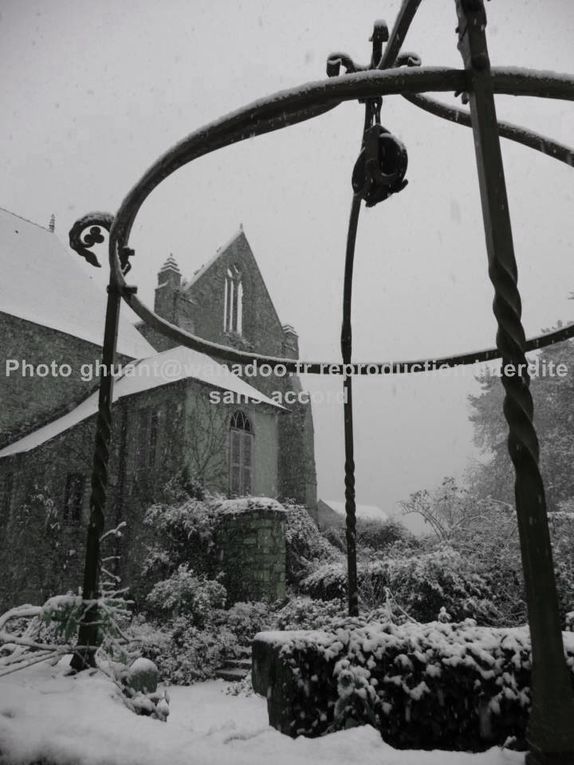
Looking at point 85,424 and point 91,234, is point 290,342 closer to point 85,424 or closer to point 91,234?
point 85,424

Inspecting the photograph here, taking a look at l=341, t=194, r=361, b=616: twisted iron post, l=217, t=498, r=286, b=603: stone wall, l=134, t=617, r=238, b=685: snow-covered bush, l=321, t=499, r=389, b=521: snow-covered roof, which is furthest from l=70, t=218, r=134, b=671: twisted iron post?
l=321, t=499, r=389, b=521: snow-covered roof

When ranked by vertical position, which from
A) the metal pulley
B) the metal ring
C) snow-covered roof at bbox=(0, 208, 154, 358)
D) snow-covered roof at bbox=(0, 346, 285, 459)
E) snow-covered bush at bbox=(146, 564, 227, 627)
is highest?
snow-covered roof at bbox=(0, 208, 154, 358)

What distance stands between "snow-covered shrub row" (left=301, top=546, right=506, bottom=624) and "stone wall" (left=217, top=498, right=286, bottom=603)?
2.64 metres

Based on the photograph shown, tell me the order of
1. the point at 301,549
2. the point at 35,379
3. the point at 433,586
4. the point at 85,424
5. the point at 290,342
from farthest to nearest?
the point at 290,342 < the point at 35,379 < the point at 85,424 < the point at 301,549 < the point at 433,586

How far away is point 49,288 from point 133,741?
63.1 ft

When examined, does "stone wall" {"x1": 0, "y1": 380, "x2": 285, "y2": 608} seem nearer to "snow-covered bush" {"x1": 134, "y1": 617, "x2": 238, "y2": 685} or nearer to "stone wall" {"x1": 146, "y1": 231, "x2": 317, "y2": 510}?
"snow-covered bush" {"x1": 134, "y1": 617, "x2": 238, "y2": 685}

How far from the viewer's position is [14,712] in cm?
145

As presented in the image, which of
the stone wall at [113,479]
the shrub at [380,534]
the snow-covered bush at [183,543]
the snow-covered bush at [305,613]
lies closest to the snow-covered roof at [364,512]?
the shrub at [380,534]

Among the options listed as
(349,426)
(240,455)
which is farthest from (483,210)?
(240,455)

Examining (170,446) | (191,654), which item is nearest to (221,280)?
(170,446)

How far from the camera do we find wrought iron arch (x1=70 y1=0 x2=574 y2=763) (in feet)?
3.80

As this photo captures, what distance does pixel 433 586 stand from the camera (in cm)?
821

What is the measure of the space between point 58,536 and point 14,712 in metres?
13.6

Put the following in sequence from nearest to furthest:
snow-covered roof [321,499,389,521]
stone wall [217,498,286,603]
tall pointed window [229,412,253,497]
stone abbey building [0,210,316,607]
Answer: stone wall [217,498,286,603]
stone abbey building [0,210,316,607]
tall pointed window [229,412,253,497]
snow-covered roof [321,499,389,521]
